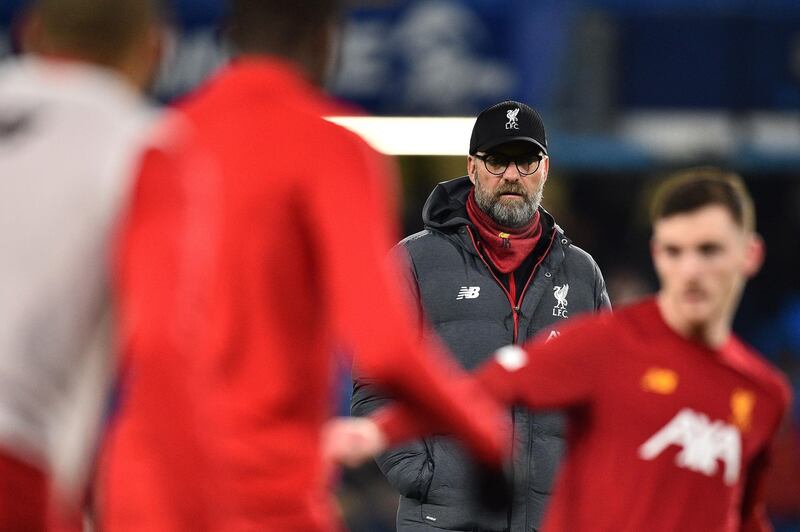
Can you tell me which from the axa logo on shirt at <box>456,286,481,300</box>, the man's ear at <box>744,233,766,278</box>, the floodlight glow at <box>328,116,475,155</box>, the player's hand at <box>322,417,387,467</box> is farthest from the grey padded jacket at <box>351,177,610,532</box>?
the floodlight glow at <box>328,116,475,155</box>

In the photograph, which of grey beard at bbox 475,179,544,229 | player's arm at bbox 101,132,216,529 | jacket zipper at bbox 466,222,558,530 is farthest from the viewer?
grey beard at bbox 475,179,544,229

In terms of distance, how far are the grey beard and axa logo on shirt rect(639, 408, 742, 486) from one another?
7.07 ft

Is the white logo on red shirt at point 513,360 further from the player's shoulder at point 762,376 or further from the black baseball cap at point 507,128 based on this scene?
the black baseball cap at point 507,128

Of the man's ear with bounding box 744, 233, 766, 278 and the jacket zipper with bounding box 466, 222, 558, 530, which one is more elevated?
the man's ear with bounding box 744, 233, 766, 278

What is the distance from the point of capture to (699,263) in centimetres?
448

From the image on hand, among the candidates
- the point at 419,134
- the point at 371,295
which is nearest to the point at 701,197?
the point at 371,295

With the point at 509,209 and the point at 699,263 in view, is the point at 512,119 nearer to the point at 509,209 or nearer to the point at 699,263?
the point at 509,209

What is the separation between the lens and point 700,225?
4531 mm

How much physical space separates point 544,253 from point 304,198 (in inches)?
130

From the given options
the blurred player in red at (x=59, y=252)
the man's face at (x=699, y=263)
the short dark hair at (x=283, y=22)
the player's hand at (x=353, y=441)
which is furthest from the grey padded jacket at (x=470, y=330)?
the blurred player in red at (x=59, y=252)

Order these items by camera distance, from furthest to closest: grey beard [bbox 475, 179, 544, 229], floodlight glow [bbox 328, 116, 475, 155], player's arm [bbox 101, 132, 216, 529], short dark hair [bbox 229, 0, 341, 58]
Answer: floodlight glow [bbox 328, 116, 475, 155]
grey beard [bbox 475, 179, 544, 229]
short dark hair [bbox 229, 0, 341, 58]
player's arm [bbox 101, 132, 216, 529]

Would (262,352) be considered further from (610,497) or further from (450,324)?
(450,324)

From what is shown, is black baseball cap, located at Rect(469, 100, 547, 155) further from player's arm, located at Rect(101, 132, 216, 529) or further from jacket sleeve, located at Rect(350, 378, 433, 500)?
player's arm, located at Rect(101, 132, 216, 529)

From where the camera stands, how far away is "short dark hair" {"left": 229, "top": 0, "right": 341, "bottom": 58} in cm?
354
